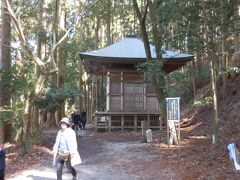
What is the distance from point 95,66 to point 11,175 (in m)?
13.2

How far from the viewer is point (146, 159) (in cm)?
1258

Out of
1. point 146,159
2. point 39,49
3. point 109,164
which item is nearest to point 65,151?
point 109,164

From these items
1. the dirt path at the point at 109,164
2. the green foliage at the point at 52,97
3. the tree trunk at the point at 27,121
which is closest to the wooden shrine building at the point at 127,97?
the dirt path at the point at 109,164

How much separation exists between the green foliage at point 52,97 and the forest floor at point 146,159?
1655 millimetres

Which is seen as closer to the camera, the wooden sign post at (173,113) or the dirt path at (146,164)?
the dirt path at (146,164)

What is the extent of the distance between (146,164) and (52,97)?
555cm

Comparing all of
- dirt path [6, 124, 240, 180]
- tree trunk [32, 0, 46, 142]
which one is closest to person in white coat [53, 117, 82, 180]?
dirt path [6, 124, 240, 180]

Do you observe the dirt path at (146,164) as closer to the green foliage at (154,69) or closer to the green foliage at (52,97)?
the green foliage at (52,97)

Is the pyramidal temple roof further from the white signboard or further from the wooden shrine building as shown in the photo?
the white signboard

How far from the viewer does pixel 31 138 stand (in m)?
14.2

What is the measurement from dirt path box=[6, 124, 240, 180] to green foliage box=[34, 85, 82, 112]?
1.71 metres

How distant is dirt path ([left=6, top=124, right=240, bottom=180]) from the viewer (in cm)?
1010

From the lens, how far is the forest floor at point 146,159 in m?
10.3

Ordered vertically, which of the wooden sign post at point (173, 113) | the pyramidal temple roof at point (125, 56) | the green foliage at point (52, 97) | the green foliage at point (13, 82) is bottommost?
the wooden sign post at point (173, 113)
